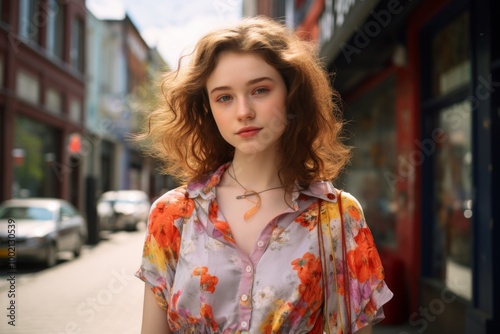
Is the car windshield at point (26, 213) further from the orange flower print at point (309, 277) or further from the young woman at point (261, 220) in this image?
the orange flower print at point (309, 277)

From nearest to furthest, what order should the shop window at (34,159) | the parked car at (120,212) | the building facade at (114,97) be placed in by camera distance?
the shop window at (34,159)
the parked car at (120,212)
the building facade at (114,97)

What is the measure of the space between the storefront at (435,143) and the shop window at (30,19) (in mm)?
12410

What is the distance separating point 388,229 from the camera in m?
8.63

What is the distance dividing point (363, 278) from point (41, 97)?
19.6 meters

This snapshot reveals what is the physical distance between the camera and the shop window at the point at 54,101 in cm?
2061

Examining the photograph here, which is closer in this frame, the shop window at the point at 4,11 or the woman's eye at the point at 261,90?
the woman's eye at the point at 261,90

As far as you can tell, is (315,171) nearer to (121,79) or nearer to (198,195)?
(198,195)

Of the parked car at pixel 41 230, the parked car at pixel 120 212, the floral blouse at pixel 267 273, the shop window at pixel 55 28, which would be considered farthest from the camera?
the parked car at pixel 120 212

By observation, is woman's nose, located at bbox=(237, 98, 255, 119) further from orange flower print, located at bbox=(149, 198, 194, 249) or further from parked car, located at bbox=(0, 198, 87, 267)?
parked car, located at bbox=(0, 198, 87, 267)

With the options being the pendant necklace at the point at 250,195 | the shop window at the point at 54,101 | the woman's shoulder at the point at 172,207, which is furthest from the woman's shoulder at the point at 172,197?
the shop window at the point at 54,101

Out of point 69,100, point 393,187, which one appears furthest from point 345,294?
point 69,100

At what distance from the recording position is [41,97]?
65.3 feet

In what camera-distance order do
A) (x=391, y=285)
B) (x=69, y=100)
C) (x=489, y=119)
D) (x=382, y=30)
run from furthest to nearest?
(x=69, y=100)
(x=391, y=285)
(x=382, y=30)
(x=489, y=119)

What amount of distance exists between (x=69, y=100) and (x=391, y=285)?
1825cm
